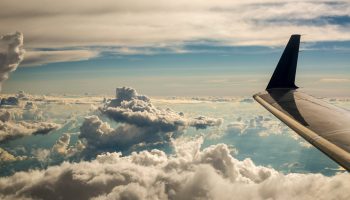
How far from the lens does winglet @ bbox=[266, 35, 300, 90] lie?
19906 millimetres

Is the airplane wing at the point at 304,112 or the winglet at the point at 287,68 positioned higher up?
the winglet at the point at 287,68

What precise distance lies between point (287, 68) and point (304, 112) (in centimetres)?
532

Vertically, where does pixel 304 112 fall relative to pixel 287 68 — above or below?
below

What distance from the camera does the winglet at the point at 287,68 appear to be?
19906mm

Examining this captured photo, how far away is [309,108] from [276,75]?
4.65 m

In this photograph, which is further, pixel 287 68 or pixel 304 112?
pixel 287 68

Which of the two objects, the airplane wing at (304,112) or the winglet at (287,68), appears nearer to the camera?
the airplane wing at (304,112)

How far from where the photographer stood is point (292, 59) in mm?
20156

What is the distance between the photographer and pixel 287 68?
20.8 metres

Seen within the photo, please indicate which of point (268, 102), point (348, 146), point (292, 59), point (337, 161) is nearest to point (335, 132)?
point (348, 146)

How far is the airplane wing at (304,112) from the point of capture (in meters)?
10.6

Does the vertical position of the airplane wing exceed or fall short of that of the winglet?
it falls short

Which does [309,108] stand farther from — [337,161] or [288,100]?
[337,161]

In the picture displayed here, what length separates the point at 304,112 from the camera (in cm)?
1659
